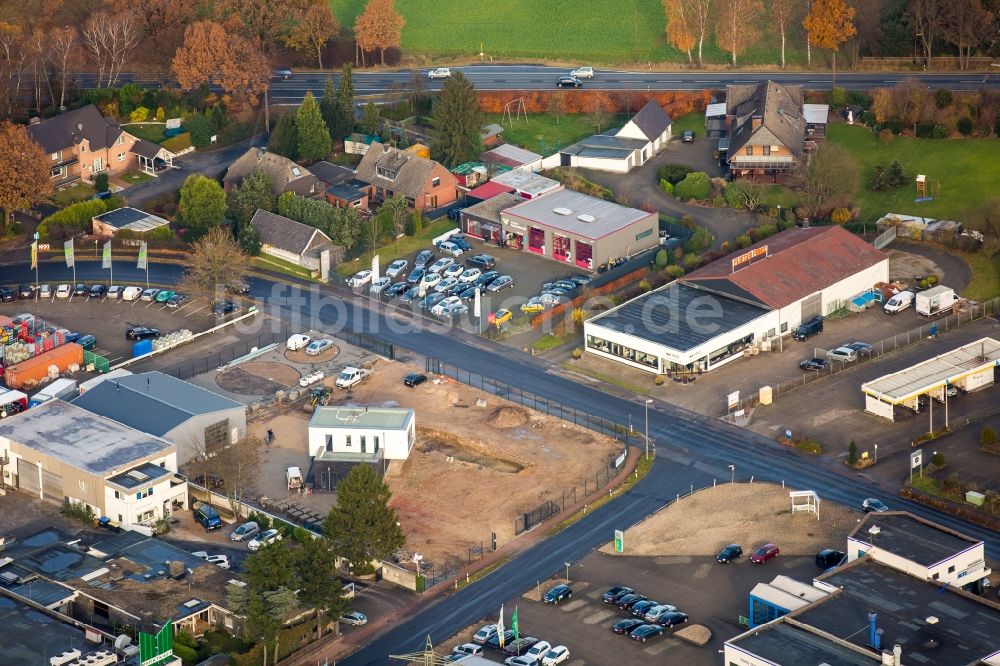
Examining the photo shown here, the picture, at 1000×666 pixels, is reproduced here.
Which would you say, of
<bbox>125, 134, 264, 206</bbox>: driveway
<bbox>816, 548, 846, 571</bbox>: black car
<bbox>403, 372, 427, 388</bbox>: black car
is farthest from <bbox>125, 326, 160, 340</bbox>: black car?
<bbox>816, 548, 846, 571</bbox>: black car

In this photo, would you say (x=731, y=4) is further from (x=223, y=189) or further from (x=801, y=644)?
(x=801, y=644)

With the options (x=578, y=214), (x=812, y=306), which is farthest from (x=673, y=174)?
(x=812, y=306)

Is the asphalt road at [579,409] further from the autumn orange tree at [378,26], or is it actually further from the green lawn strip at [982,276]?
the autumn orange tree at [378,26]

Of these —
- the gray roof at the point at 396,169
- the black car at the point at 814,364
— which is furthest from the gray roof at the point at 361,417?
the gray roof at the point at 396,169

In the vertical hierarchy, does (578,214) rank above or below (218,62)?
below

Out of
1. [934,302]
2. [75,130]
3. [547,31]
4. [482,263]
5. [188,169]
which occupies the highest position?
[547,31]

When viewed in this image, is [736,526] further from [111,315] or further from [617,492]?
[111,315]

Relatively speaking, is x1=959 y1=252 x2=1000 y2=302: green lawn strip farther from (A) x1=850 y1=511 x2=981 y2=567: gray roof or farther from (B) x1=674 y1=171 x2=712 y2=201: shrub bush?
(A) x1=850 y1=511 x2=981 y2=567: gray roof

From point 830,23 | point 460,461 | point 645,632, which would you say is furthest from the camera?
point 830,23
